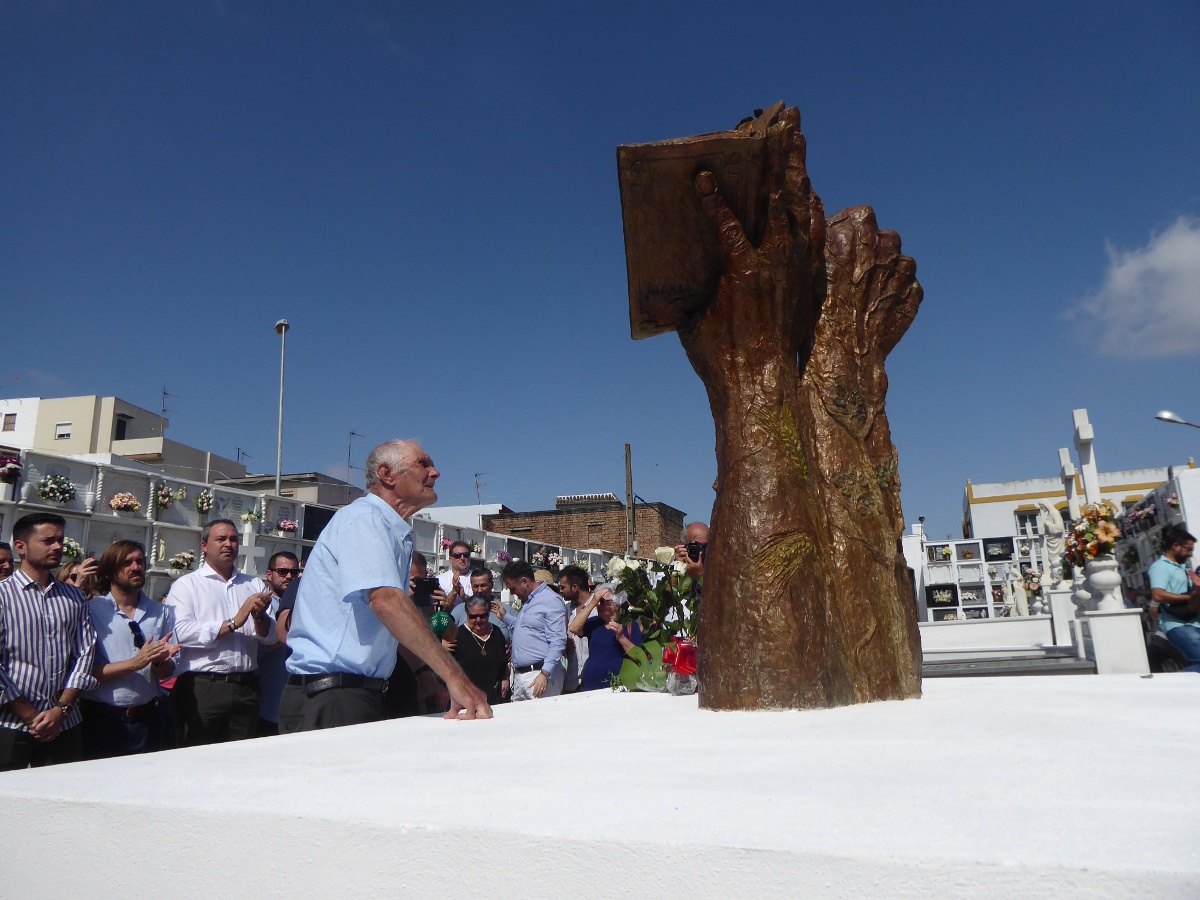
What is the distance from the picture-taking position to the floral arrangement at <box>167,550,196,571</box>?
317 inches

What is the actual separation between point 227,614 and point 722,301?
349cm

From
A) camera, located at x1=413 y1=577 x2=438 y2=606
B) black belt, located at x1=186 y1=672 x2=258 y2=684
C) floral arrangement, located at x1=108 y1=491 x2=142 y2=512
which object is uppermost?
floral arrangement, located at x1=108 y1=491 x2=142 y2=512

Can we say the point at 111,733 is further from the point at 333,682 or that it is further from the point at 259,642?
the point at 333,682

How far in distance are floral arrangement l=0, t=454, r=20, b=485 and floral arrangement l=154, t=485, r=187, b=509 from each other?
144 cm

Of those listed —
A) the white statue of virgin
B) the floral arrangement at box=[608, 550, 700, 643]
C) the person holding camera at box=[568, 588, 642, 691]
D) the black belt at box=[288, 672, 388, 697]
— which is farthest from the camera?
the white statue of virgin

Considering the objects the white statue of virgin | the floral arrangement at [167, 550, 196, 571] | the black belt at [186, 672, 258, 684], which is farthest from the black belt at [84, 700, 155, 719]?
the white statue of virgin

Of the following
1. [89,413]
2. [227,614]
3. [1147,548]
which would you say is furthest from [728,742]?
[89,413]

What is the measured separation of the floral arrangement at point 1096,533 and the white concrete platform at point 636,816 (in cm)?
540

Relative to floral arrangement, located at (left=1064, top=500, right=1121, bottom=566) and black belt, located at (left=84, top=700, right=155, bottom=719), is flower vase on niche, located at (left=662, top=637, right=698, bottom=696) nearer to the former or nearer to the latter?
black belt, located at (left=84, top=700, right=155, bottom=719)

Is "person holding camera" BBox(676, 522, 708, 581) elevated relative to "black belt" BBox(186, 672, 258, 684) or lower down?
elevated

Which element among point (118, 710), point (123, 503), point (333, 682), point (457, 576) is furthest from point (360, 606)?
point (123, 503)

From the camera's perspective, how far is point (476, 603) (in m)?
5.93

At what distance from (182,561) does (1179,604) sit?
9200mm

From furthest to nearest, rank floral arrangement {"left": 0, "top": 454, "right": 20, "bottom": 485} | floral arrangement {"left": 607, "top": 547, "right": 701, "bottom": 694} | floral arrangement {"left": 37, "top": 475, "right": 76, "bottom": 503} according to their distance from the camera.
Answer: floral arrangement {"left": 37, "top": 475, "right": 76, "bottom": 503} → floral arrangement {"left": 0, "top": 454, "right": 20, "bottom": 485} → floral arrangement {"left": 607, "top": 547, "right": 701, "bottom": 694}
